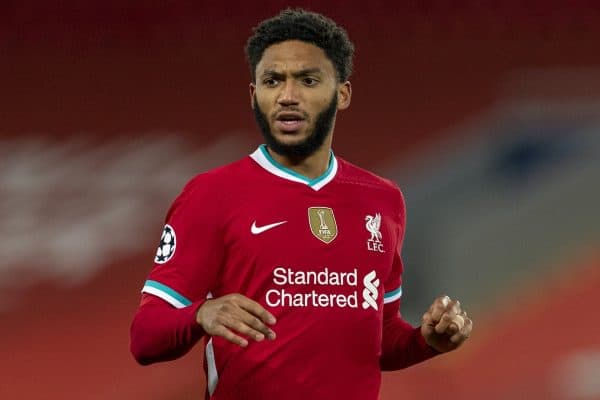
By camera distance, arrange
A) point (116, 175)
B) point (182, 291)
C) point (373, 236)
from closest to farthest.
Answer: point (182, 291)
point (373, 236)
point (116, 175)

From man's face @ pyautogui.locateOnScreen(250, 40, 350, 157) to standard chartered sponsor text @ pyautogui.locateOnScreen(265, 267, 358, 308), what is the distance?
10.2 inches

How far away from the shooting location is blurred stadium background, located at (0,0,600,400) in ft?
10.6

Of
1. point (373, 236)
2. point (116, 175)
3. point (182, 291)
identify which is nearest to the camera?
point (182, 291)

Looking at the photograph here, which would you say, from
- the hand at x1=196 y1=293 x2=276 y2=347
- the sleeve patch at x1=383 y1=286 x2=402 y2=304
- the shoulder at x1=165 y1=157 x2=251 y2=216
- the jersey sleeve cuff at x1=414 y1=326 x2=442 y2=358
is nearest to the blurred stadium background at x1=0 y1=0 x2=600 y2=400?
the sleeve patch at x1=383 y1=286 x2=402 y2=304

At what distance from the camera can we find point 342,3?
3.39 metres

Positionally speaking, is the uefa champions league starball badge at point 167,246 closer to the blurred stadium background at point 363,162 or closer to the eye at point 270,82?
the eye at point 270,82

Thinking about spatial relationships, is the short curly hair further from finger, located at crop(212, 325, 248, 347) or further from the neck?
finger, located at crop(212, 325, 248, 347)

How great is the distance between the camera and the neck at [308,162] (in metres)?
1.89

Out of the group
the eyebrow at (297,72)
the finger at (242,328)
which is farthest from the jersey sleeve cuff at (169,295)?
the eyebrow at (297,72)

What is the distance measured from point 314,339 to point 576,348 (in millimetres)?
1856

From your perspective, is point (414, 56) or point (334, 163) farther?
point (414, 56)

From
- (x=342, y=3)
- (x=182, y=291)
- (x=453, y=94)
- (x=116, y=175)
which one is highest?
(x=342, y=3)

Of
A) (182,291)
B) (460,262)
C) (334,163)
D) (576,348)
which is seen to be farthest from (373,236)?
(576,348)

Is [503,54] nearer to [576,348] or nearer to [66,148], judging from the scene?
[576,348]
